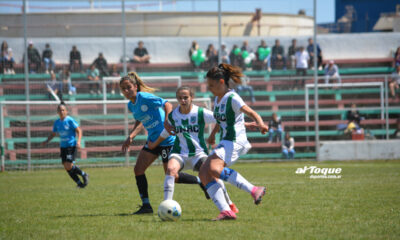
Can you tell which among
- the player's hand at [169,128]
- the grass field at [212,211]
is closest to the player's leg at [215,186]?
the grass field at [212,211]

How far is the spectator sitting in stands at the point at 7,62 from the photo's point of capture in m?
18.6

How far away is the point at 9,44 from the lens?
19297 millimetres

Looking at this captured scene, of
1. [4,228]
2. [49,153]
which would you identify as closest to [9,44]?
[49,153]

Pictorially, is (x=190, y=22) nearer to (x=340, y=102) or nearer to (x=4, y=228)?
(x=340, y=102)

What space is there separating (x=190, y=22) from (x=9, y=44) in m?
8.97

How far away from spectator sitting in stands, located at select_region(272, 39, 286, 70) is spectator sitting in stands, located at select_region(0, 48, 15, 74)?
989 cm

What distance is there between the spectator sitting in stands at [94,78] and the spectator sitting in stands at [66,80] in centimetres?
70

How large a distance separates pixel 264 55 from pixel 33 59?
29.4 feet

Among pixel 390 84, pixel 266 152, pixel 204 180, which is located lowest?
pixel 266 152

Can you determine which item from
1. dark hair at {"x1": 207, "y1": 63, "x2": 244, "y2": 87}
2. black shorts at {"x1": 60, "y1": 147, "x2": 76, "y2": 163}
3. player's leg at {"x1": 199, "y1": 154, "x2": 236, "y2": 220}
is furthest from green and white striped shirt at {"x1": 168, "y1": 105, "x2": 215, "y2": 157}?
black shorts at {"x1": 60, "y1": 147, "x2": 76, "y2": 163}

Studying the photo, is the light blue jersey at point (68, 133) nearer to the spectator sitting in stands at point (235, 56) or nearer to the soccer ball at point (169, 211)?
the soccer ball at point (169, 211)

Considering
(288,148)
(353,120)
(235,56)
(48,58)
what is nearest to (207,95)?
(235,56)

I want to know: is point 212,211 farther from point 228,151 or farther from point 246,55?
point 246,55

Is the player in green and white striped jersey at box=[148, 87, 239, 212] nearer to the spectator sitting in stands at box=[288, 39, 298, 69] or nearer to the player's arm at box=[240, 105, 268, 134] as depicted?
the player's arm at box=[240, 105, 268, 134]
